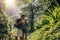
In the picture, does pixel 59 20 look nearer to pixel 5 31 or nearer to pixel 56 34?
pixel 56 34

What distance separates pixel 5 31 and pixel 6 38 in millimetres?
336

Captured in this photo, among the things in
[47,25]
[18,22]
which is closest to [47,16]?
[47,25]

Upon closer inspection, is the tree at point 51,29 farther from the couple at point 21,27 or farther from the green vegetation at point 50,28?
the couple at point 21,27

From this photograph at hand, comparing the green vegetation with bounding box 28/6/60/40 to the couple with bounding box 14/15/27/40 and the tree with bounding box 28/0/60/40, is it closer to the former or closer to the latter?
the tree with bounding box 28/0/60/40

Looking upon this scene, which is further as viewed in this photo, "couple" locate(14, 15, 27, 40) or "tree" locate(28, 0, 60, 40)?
"couple" locate(14, 15, 27, 40)

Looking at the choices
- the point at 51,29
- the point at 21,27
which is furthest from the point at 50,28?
the point at 21,27

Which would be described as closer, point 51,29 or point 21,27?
point 51,29

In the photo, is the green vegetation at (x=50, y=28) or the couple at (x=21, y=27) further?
the couple at (x=21, y=27)

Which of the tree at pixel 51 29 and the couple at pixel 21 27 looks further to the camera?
the couple at pixel 21 27

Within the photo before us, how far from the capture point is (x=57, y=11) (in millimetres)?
2371

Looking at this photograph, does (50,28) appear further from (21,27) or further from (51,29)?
(21,27)

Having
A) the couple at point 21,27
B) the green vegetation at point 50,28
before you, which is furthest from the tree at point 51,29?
the couple at point 21,27

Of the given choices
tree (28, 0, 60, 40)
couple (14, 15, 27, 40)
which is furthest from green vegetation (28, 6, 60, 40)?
couple (14, 15, 27, 40)

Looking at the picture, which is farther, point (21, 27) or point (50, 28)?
point (21, 27)
